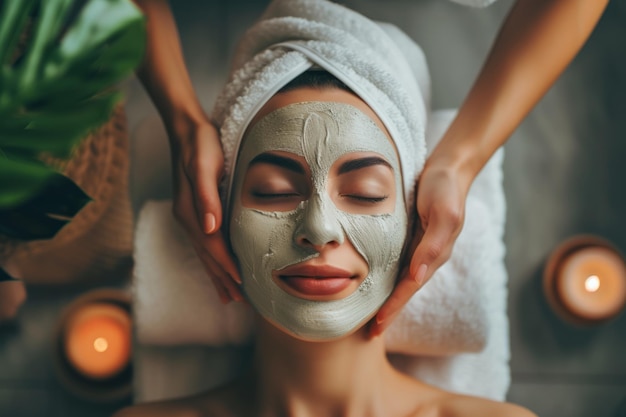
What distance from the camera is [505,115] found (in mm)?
996

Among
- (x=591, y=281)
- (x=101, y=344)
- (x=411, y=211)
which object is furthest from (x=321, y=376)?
(x=591, y=281)

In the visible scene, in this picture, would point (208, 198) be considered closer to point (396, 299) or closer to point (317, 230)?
point (317, 230)

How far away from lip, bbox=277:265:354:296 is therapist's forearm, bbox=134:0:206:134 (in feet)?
1.00

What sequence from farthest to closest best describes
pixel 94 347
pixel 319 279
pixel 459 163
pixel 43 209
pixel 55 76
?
pixel 94 347, pixel 459 163, pixel 319 279, pixel 43 209, pixel 55 76

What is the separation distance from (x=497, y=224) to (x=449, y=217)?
24cm

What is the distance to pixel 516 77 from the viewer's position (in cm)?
99

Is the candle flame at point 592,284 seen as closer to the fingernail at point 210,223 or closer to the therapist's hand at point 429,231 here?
the therapist's hand at point 429,231

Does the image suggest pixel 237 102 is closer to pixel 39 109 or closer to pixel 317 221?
pixel 317 221

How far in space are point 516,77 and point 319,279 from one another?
0.40 metres

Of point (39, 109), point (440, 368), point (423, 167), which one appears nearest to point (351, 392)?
point (440, 368)

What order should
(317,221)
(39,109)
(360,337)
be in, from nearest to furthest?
(39,109), (317,221), (360,337)

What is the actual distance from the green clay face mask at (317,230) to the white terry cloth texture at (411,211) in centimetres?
4

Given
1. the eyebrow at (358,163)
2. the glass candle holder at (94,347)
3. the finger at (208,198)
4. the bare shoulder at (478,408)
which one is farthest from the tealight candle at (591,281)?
the glass candle holder at (94,347)

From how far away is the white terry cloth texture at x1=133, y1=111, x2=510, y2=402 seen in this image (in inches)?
40.8
